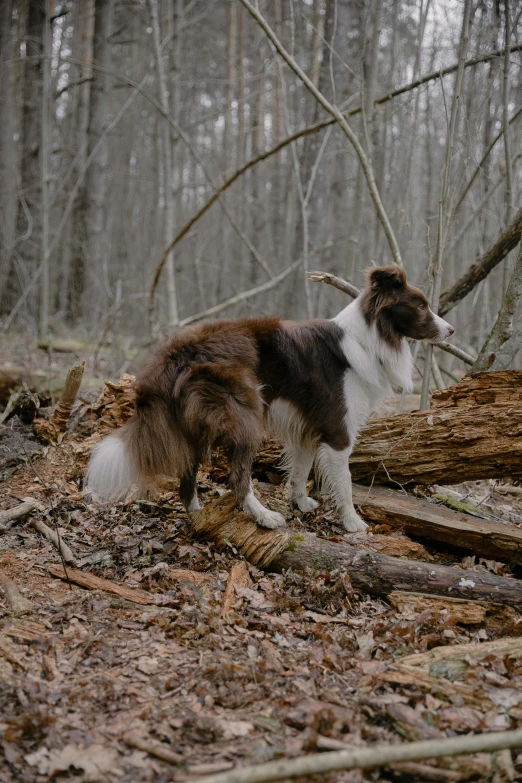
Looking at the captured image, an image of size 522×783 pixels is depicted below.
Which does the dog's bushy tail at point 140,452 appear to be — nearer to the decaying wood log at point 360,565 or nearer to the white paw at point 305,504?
the decaying wood log at point 360,565

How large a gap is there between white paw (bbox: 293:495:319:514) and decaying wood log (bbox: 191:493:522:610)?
88 centimetres

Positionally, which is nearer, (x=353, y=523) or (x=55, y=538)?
(x=55, y=538)

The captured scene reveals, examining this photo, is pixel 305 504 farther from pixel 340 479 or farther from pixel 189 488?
pixel 189 488

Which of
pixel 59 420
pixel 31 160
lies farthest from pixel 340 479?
pixel 31 160

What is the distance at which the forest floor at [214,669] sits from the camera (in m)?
2.73

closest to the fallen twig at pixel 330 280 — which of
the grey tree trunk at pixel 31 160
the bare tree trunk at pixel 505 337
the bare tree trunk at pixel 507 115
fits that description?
the bare tree trunk at pixel 505 337

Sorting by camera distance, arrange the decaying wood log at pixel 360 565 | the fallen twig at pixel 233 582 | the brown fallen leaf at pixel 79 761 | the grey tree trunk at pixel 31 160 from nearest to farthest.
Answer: the brown fallen leaf at pixel 79 761 < the fallen twig at pixel 233 582 < the decaying wood log at pixel 360 565 < the grey tree trunk at pixel 31 160

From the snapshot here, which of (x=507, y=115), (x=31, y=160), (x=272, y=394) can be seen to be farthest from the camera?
(x=31, y=160)

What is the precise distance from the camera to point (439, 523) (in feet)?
16.6

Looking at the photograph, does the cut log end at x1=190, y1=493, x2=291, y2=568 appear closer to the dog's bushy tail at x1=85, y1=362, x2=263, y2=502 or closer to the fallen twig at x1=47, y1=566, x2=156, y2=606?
the dog's bushy tail at x1=85, y1=362, x2=263, y2=502

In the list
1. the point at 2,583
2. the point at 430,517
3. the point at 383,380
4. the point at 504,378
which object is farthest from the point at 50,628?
the point at 504,378

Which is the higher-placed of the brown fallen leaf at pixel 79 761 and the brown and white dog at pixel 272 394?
the brown and white dog at pixel 272 394

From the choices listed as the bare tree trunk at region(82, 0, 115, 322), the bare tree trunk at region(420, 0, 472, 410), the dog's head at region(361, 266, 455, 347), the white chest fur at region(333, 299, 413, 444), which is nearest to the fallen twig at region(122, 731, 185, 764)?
the white chest fur at region(333, 299, 413, 444)

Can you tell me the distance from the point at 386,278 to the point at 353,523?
2.10 m
